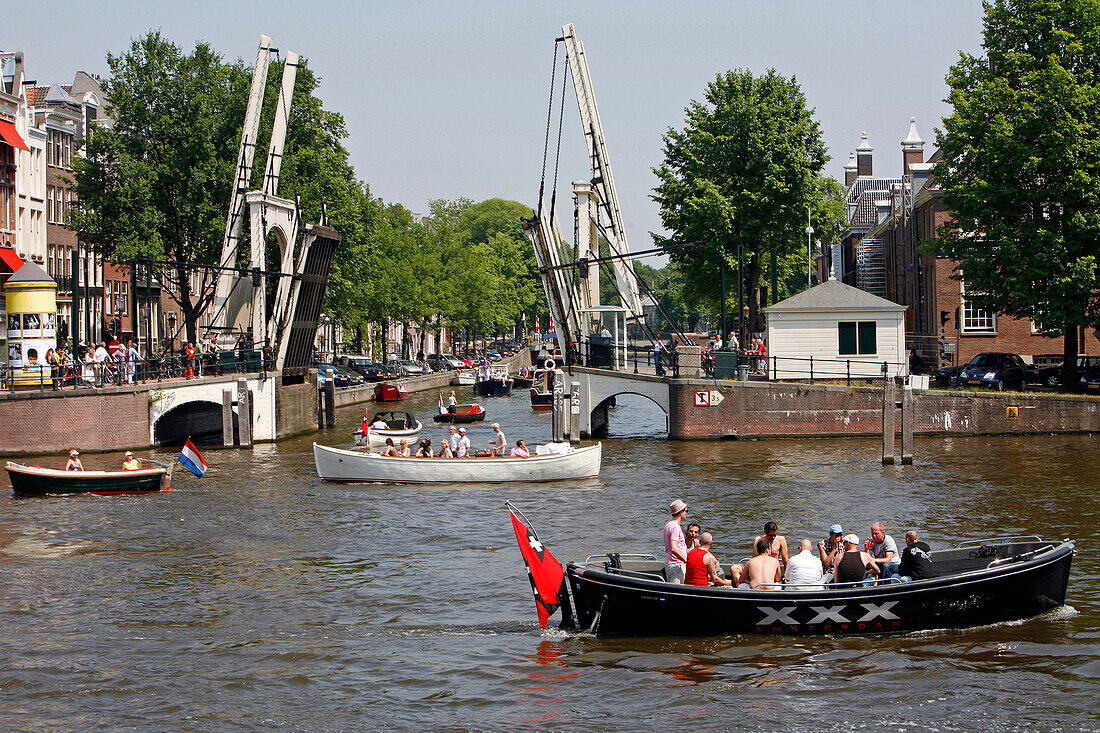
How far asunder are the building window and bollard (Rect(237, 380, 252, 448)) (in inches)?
895

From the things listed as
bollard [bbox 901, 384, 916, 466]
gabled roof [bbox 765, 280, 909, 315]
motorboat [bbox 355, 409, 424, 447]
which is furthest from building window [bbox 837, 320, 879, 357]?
motorboat [bbox 355, 409, 424, 447]

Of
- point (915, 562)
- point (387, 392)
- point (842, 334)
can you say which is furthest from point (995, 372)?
point (915, 562)

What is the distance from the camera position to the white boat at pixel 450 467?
1348 inches

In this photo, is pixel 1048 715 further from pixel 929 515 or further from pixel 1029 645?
pixel 929 515

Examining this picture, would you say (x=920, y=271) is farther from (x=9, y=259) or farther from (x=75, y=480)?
(x=75, y=480)

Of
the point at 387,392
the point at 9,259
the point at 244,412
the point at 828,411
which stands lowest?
the point at 828,411

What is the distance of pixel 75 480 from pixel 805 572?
21852mm

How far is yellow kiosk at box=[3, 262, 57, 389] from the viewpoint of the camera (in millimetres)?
43969

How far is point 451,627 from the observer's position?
1891cm

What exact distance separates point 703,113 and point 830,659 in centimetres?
4902

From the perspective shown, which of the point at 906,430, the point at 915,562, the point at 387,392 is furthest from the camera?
the point at 387,392

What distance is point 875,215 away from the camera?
99.8m

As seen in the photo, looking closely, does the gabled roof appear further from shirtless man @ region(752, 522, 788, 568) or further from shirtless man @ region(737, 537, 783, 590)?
shirtless man @ region(737, 537, 783, 590)

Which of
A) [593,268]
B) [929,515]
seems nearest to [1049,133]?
[593,268]
